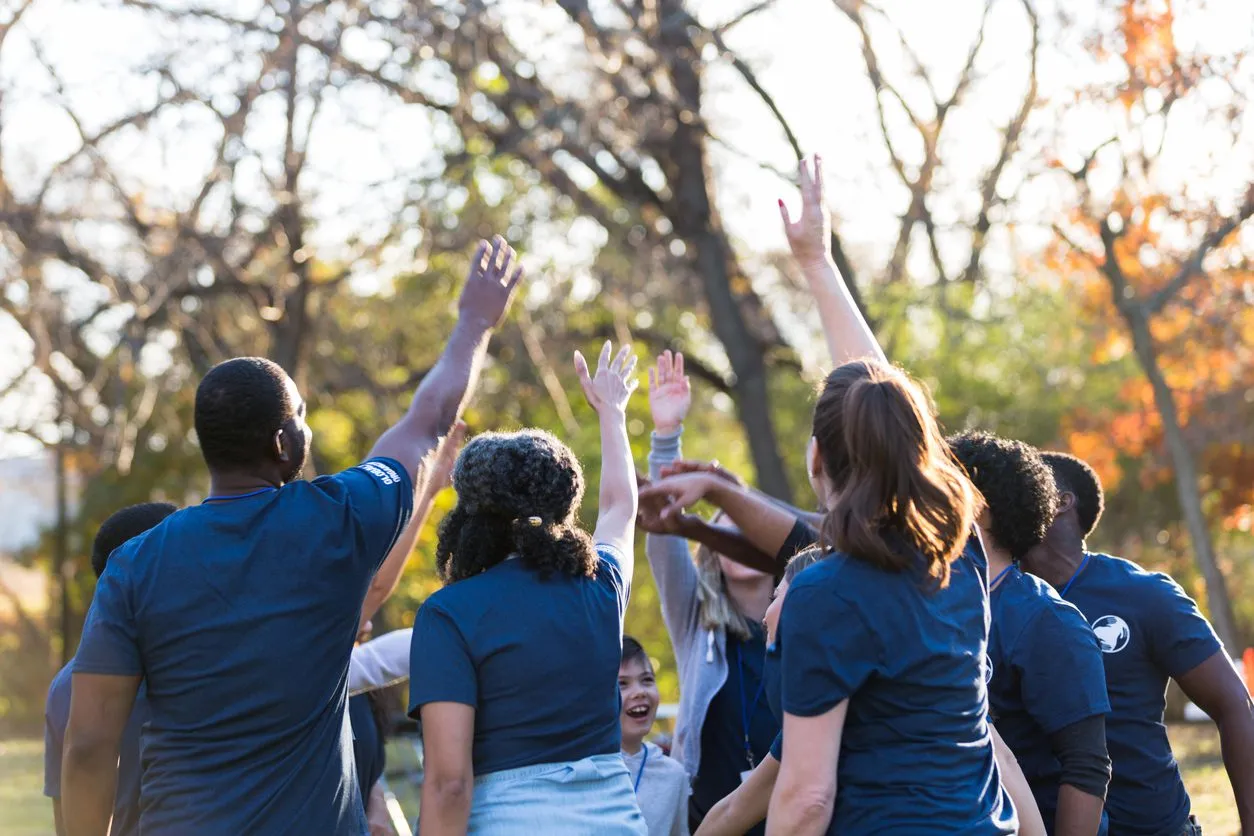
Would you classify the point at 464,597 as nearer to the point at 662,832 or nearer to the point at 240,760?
the point at 240,760

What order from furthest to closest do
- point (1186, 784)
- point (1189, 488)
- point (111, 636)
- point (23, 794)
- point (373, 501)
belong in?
point (23, 794)
point (1189, 488)
point (1186, 784)
point (373, 501)
point (111, 636)

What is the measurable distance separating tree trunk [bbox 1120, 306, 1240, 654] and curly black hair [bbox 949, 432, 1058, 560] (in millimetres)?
8372

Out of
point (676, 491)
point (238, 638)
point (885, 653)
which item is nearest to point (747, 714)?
point (676, 491)

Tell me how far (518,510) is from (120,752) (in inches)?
42.5

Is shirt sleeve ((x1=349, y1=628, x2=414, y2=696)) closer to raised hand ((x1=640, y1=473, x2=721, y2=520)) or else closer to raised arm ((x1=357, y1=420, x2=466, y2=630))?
raised arm ((x1=357, y1=420, x2=466, y2=630))

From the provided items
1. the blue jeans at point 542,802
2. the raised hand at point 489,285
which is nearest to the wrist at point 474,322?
the raised hand at point 489,285

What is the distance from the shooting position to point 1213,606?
1120 cm

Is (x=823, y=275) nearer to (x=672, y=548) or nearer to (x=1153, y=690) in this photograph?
(x=672, y=548)

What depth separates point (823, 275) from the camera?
385 centimetres

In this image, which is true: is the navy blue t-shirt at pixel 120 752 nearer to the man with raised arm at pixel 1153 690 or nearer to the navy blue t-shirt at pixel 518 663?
the navy blue t-shirt at pixel 518 663

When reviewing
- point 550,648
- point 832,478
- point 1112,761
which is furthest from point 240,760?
point 1112,761

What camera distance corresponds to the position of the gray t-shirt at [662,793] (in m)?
3.93

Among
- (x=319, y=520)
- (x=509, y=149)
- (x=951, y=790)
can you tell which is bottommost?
(x=951, y=790)

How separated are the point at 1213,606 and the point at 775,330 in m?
6.52
